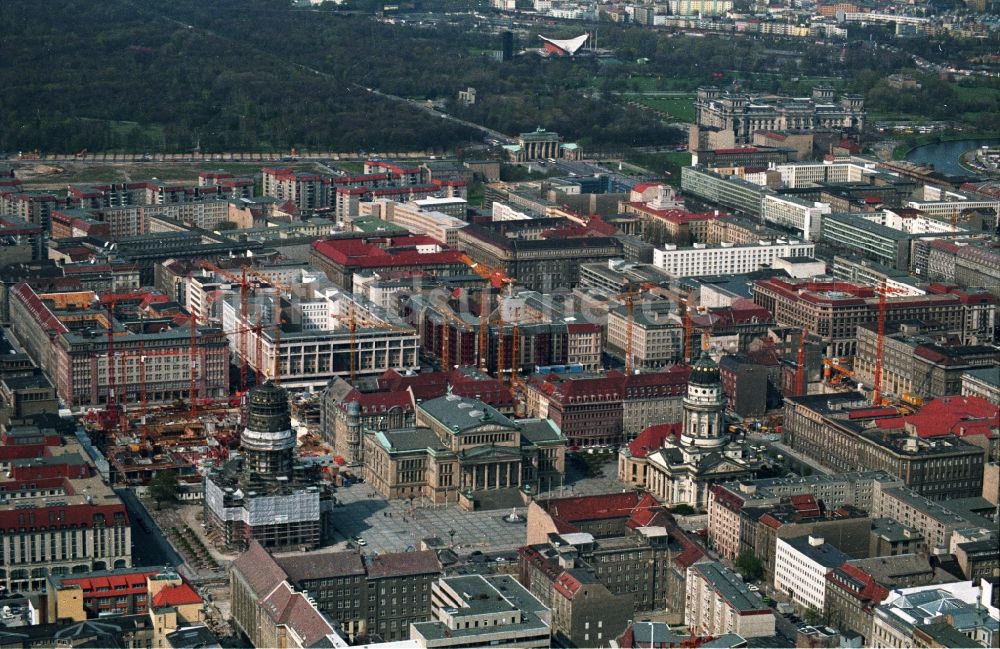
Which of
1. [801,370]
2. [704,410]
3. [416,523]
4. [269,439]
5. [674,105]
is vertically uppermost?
[674,105]

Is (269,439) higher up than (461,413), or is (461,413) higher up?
(269,439)

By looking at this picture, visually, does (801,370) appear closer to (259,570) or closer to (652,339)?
(652,339)

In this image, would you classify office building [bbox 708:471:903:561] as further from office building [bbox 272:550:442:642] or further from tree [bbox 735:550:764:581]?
office building [bbox 272:550:442:642]

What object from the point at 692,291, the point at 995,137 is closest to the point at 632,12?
the point at 995,137

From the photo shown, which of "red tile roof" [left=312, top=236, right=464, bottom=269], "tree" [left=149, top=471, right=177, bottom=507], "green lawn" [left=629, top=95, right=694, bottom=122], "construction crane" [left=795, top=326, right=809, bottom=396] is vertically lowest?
"tree" [left=149, top=471, right=177, bottom=507]

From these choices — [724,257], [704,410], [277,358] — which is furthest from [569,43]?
[704,410]

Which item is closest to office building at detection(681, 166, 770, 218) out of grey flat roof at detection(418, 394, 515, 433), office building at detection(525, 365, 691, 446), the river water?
the river water

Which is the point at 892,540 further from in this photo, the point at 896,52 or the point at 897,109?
the point at 896,52
